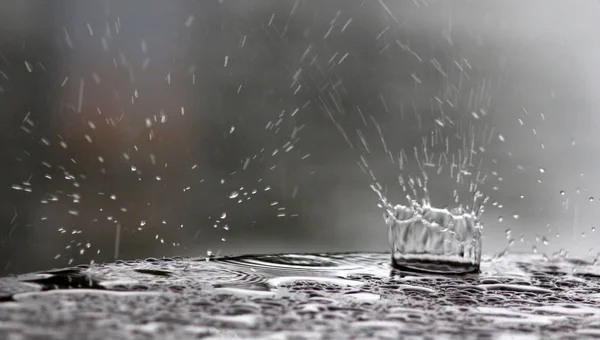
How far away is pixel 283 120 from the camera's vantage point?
4.80m

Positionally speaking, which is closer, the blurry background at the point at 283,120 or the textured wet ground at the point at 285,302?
the textured wet ground at the point at 285,302

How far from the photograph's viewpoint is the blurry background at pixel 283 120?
4348 mm

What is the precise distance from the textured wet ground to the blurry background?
2.93 meters

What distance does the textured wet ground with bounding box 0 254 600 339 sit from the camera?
75 centimetres

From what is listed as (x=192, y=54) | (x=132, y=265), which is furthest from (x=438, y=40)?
(x=132, y=265)

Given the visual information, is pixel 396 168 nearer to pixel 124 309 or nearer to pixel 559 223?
pixel 559 223

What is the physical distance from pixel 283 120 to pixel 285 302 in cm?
391

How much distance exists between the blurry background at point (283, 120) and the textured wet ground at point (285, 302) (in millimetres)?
2932

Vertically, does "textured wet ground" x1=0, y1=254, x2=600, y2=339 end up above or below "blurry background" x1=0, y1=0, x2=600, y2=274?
below

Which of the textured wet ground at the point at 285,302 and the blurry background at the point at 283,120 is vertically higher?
the blurry background at the point at 283,120

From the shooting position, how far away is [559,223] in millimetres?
4570

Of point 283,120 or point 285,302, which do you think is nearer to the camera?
point 285,302

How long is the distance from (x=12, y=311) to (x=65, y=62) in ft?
12.6

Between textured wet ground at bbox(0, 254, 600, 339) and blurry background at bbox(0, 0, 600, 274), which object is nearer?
textured wet ground at bbox(0, 254, 600, 339)
